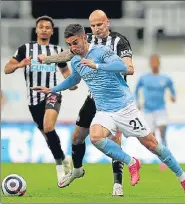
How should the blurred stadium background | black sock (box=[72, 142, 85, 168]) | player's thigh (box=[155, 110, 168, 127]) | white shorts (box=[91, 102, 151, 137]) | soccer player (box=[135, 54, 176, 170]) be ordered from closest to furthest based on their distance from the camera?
white shorts (box=[91, 102, 151, 137]), black sock (box=[72, 142, 85, 168]), player's thigh (box=[155, 110, 168, 127]), soccer player (box=[135, 54, 176, 170]), the blurred stadium background

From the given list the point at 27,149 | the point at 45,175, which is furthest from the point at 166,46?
the point at 45,175

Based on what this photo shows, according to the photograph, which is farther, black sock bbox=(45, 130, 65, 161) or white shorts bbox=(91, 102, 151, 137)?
black sock bbox=(45, 130, 65, 161)

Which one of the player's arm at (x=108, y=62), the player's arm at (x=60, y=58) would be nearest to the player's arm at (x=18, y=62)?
the player's arm at (x=60, y=58)

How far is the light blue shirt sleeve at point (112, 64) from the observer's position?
33.4ft

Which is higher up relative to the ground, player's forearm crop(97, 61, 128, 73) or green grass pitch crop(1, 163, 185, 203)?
player's forearm crop(97, 61, 128, 73)

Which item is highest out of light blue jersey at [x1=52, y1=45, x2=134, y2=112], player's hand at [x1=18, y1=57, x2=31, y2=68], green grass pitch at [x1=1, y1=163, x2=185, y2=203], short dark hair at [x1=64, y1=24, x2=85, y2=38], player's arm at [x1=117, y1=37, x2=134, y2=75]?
short dark hair at [x1=64, y1=24, x2=85, y2=38]

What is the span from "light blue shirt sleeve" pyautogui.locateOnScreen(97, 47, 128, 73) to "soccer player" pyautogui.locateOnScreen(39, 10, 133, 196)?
456 millimetres

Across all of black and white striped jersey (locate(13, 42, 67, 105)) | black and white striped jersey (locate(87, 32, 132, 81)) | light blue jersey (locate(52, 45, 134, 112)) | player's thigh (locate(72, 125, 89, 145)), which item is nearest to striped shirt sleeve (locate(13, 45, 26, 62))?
black and white striped jersey (locate(13, 42, 67, 105))

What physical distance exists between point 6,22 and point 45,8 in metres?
2.46

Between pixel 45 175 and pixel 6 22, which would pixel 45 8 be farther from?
pixel 45 175

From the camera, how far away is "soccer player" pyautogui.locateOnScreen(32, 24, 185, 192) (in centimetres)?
1045

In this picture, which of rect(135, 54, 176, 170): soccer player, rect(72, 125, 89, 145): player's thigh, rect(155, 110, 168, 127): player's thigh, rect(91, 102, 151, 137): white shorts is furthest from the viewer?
rect(135, 54, 176, 170): soccer player

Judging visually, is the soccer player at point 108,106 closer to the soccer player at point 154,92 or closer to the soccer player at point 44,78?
the soccer player at point 44,78

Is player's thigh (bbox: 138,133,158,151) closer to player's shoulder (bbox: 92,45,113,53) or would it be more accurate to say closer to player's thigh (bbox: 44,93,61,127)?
player's shoulder (bbox: 92,45,113,53)
